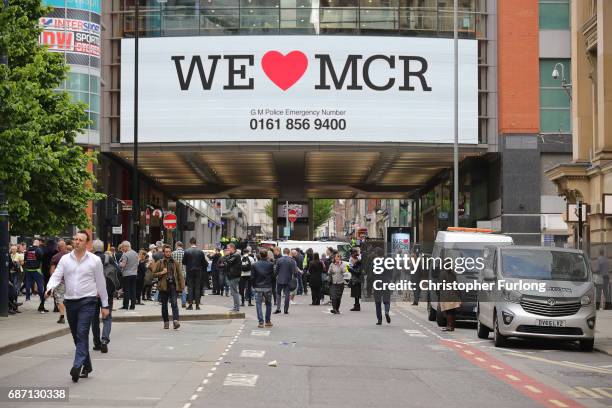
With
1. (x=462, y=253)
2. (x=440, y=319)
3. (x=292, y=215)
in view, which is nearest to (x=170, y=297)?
(x=440, y=319)

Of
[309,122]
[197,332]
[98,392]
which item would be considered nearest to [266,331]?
[197,332]

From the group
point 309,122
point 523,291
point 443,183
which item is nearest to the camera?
point 523,291

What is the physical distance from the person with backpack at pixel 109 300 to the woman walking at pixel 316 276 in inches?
524

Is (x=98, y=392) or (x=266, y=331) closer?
(x=98, y=392)

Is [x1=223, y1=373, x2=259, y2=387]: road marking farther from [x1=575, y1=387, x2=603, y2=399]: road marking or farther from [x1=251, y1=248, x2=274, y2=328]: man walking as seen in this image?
[x1=251, y1=248, x2=274, y2=328]: man walking

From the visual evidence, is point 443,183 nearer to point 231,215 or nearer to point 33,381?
point 33,381

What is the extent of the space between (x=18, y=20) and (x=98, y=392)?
476 inches

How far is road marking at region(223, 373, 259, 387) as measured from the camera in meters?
13.0

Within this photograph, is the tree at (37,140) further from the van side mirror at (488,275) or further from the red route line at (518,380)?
the red route line at (518,380)

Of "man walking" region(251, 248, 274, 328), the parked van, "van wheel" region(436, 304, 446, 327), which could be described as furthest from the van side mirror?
"man walking" region(251, 248, 274, 328)

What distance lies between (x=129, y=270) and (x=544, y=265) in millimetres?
11698

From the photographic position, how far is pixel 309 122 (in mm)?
49875

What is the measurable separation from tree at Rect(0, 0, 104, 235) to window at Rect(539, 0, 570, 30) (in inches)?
1139

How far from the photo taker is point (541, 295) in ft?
63.6
